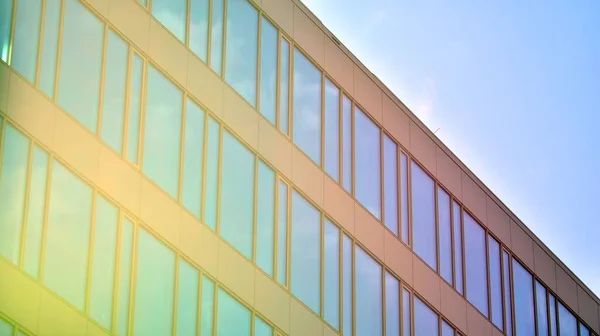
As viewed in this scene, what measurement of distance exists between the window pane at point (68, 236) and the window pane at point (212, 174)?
3627 millimetres

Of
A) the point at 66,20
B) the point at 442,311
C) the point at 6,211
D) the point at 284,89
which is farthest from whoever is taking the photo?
the point at 442,311

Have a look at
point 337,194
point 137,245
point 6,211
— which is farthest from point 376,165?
point 6,211

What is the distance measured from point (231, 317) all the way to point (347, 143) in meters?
7.32

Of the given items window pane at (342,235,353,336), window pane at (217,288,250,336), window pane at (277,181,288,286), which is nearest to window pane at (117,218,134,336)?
window pane at (217,288,250,336)

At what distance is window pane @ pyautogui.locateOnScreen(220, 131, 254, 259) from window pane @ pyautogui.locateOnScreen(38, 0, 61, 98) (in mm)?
5497

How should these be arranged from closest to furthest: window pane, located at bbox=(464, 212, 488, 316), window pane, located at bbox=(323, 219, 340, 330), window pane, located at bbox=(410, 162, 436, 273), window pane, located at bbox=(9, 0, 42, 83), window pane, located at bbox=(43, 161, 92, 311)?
window pane, located at bbox=(43, 161, 92, 311) < window pane, located at bbox=(9, 0, 42, 83) < window pane, located at bbox=(323, 219, 340, 330) < window pane, located at bbox=(410, 162, 436, 273) < window pane, located at bbox=(464, 212, 488, 316)

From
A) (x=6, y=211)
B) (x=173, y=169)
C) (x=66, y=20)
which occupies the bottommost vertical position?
(x=6, y=211)

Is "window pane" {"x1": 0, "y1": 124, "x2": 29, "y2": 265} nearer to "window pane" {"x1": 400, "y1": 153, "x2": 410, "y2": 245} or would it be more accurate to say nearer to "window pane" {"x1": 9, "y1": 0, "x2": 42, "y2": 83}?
"window pane" {"x1": 9, "y1": 0, "x2": 42, "y2": 83}

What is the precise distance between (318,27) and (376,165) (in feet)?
16.1

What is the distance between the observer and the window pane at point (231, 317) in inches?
1182

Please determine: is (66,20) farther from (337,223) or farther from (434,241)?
(434,241)

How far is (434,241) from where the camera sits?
35781 mm

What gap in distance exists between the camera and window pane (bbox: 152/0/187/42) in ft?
100

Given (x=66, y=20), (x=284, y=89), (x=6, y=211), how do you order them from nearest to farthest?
(x=6, y=211), (x=66, y=20), (x=284, y=89)
